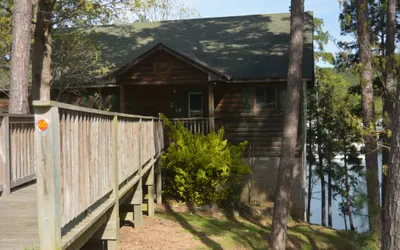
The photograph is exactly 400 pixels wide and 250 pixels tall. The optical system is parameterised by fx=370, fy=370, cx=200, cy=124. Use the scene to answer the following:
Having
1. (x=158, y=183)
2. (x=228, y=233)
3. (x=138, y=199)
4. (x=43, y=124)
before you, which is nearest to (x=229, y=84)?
(x=158, y=183)

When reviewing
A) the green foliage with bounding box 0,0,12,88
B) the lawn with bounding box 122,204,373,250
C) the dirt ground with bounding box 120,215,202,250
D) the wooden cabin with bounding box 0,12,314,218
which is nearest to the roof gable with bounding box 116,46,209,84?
the wooden cabin with bounding box 0,12,314,218

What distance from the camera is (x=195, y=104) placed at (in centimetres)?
1725

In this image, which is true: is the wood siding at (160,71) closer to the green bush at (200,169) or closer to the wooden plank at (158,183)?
the green bush at (200,169)

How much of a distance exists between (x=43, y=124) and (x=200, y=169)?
930 cm

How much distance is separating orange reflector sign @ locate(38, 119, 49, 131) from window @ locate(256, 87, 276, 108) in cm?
1366

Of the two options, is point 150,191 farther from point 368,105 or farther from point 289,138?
point 368,105

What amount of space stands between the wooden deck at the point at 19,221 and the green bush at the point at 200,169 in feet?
18.9

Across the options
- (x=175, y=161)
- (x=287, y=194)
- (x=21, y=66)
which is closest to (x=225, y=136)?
(x=175, y=161)

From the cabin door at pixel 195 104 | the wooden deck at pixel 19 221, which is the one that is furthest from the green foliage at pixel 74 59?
the wooden deck at pixel 19 221

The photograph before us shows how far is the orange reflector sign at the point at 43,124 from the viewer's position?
2.76m

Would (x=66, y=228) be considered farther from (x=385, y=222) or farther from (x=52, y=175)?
(x=385, y=222)

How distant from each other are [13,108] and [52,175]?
7225 mm

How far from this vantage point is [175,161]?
12.1 metres

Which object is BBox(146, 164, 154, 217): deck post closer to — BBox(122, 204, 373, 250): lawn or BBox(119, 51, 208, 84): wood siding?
BBox(122, 204, 373, 250): lawn
